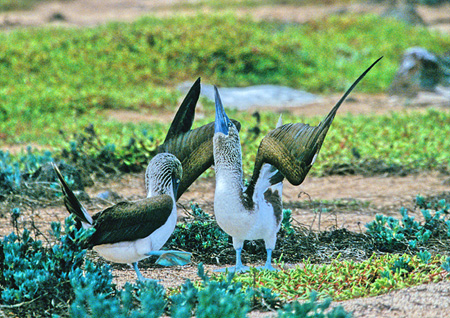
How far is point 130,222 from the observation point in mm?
3295

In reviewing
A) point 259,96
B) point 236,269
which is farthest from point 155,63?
point 236,269

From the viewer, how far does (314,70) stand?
12.7 metres

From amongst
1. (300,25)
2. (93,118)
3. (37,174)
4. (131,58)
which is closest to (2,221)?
(37,174)

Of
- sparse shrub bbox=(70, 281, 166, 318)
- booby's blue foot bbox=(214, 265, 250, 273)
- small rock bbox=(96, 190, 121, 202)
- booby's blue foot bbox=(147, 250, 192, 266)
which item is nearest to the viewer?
sparse shrub bbox=(70, 281, 166, 318)

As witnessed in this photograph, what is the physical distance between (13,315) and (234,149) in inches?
54.9

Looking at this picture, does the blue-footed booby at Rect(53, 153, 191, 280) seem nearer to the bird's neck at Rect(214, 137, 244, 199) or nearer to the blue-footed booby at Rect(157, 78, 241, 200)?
the bird's neck at Rect(214, 137, 244, 199)

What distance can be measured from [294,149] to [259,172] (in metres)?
0.25

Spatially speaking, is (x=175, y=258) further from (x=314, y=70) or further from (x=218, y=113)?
(x=314, y=70)

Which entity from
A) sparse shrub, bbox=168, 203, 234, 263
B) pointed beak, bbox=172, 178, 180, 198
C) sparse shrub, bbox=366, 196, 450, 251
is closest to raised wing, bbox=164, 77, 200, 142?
pointed beak, bbox=172, 178, 180, 198

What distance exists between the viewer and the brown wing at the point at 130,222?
10.8ft

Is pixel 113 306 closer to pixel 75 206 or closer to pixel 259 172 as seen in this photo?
pixel 75 206

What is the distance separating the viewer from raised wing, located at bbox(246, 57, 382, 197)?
3.41m

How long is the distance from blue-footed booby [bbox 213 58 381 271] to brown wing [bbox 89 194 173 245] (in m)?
0.37

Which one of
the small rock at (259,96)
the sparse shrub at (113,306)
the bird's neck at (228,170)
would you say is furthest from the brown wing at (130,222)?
the small rock at (259,96)
